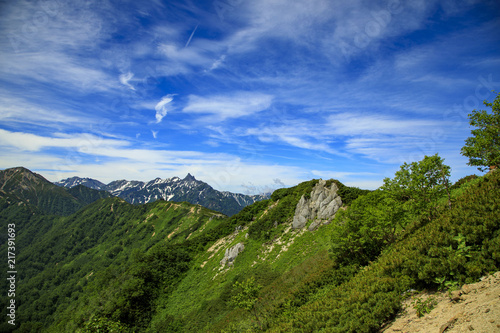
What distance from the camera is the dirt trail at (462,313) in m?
8.27

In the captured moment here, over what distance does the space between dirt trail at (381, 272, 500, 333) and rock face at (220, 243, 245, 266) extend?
152 ft

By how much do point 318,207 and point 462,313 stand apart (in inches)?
1646

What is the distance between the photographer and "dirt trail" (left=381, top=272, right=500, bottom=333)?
8266 mm

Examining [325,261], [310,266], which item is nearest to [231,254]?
[310,266]

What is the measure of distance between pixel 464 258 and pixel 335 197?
127ft

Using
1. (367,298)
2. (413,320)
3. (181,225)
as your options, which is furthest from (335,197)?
(181,225)

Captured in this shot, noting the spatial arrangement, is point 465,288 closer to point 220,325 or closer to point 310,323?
point 310,323

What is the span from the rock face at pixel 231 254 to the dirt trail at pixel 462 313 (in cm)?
4628

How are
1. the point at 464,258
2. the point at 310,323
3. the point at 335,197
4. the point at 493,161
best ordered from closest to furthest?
the point at 464,258 → the point at 310,323 → the point at 493,161 → the point at 335,197

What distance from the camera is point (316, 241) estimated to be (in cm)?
4309

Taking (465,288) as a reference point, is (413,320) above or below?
below

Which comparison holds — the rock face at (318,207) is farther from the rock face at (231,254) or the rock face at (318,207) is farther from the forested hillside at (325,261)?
the rock face at (231,254)

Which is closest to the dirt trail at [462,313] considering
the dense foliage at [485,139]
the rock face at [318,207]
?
the dense foliage at [485,139]

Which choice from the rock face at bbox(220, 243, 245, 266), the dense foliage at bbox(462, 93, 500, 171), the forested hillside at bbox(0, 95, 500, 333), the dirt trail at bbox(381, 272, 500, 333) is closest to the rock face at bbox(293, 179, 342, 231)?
the forested hillside at bbox(0, 95, 500, 333)
